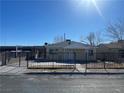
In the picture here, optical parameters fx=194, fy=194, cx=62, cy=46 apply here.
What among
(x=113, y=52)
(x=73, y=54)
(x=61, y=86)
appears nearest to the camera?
(x=61, y=86)

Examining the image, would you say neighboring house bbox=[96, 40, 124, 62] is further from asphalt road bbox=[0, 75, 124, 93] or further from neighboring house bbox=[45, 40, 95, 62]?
asphalt road bbox=[0, 75, 124, 93]

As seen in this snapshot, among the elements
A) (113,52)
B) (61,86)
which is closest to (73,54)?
(113,52)

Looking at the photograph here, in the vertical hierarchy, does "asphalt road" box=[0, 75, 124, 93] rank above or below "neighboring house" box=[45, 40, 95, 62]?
below

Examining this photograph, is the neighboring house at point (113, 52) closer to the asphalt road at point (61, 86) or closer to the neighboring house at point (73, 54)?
the neighboring house at point (73, 54)

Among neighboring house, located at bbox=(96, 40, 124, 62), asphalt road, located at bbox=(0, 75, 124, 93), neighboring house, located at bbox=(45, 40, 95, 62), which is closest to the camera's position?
asphalt road, located at bbox=(0, 75, 124, 93)

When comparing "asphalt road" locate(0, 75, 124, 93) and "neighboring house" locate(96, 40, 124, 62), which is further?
"neighboring house" locate(96, 40, 124, 62)

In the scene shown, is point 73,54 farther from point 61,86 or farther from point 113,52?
point 61,86

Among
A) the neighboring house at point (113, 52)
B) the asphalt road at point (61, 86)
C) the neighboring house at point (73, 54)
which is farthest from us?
the neighboring house at point (73, 54)

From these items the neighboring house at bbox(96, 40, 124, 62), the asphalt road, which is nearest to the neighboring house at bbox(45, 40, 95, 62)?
the neighboring house at bbox(96, 40, 124, 62)

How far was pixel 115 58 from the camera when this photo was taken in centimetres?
3128

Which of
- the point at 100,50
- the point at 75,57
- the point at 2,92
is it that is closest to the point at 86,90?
the point at 2,92

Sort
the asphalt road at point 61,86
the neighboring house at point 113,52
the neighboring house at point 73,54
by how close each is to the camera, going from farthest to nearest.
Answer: the neighboring house at point 73,54 → the neighboring house at point 113,52 → the asphalt road at point 61,86

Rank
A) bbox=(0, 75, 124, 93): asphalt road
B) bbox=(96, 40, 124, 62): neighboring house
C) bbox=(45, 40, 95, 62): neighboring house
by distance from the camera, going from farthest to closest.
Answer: bbox=(45, 40, 95, 62): neighboring house → bbox=(96, 40, 124, 62): neighboring house → bbox=(0, 75, 124, 93): asphalt road

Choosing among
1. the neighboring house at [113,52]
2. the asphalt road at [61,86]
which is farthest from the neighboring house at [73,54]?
the asphalt road at [61,86]
